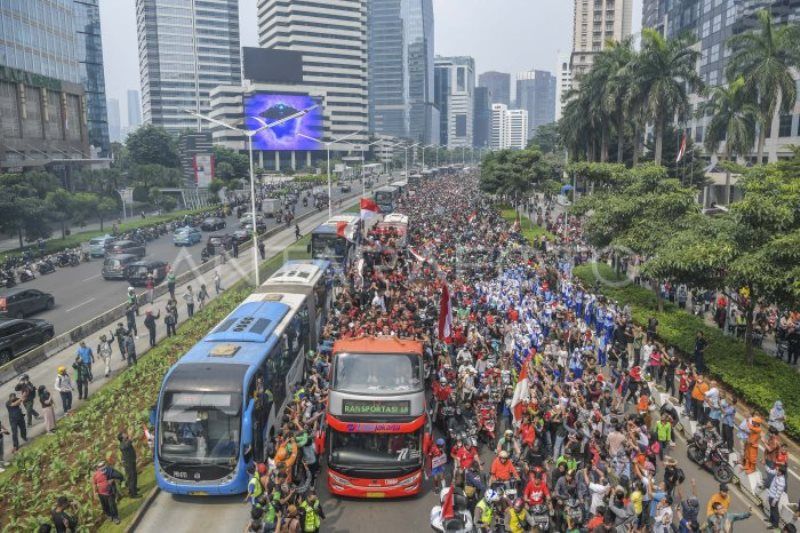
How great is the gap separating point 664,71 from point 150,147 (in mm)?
77979

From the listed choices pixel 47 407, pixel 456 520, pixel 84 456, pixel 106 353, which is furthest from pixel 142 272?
pixel 456 520

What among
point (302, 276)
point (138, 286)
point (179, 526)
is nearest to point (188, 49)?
point (138, 286)

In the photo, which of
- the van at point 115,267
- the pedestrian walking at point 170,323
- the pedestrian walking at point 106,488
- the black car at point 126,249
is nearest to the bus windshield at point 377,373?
the pedestrian walking at point 106,488

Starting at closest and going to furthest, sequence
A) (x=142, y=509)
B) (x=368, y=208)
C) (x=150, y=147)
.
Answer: (x=142, y=509) → (x=368, y=208) → (x=150, y=147)

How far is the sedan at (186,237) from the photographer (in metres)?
54.0

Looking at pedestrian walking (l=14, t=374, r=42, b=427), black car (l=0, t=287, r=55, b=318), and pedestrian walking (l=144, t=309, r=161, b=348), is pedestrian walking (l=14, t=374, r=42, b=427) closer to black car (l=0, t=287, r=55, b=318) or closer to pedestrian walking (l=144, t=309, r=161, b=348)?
pedestrian walking (l=144, t=309, r=161, b=348)

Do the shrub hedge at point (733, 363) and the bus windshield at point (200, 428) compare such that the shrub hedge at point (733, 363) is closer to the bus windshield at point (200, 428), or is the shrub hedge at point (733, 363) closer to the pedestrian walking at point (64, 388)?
the bus windshield at point (200, 428)

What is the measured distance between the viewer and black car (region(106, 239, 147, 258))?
151 feet

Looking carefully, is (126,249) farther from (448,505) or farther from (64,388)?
(448,505)

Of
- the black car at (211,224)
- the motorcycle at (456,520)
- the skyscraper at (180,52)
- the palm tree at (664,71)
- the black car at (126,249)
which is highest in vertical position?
the skyscraper at (180,52)

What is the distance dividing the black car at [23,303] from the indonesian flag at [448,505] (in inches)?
1089

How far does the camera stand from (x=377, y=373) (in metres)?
14.5

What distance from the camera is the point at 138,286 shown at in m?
39.1

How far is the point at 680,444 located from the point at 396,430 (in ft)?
28.2
